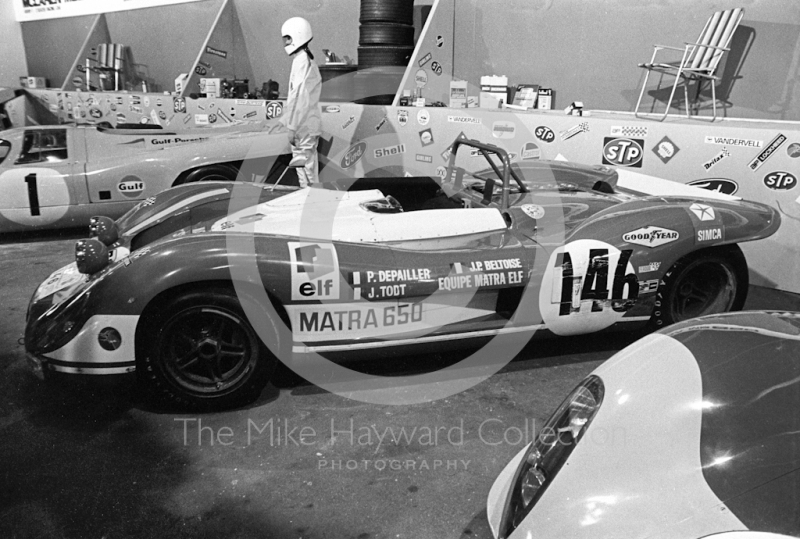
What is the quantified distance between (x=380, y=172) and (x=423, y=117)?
0.87 meters

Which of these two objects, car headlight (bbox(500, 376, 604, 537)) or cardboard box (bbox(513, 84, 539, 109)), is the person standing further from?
car headlight (bbox(500, 376, 604, 537))

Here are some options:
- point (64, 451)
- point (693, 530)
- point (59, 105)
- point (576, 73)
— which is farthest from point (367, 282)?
point (59, 105)

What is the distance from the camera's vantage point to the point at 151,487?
239 centimetres

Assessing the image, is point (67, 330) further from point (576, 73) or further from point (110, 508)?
point (576, 73)

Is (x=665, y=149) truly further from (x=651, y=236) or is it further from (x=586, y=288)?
(x=586, y=288)

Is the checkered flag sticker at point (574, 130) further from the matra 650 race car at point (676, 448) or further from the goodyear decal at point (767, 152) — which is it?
the matra 650 race car at point (676, 448)

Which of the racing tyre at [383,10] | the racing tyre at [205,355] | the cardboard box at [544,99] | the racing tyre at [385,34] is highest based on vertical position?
the racing tyre at [383,10]

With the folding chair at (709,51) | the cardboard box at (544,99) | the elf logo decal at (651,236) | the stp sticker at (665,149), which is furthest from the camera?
the cardboard box at (544,99)

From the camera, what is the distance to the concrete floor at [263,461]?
220cm

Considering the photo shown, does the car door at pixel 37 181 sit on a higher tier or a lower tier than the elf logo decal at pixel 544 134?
lower

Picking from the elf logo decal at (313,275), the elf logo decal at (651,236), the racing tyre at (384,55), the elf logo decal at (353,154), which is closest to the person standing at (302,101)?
the elf logo decal at (353,154)

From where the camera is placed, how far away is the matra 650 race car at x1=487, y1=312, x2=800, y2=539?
48.0 inches

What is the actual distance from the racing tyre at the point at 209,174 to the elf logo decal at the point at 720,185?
14.1ft

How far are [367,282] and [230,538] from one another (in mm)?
1249
